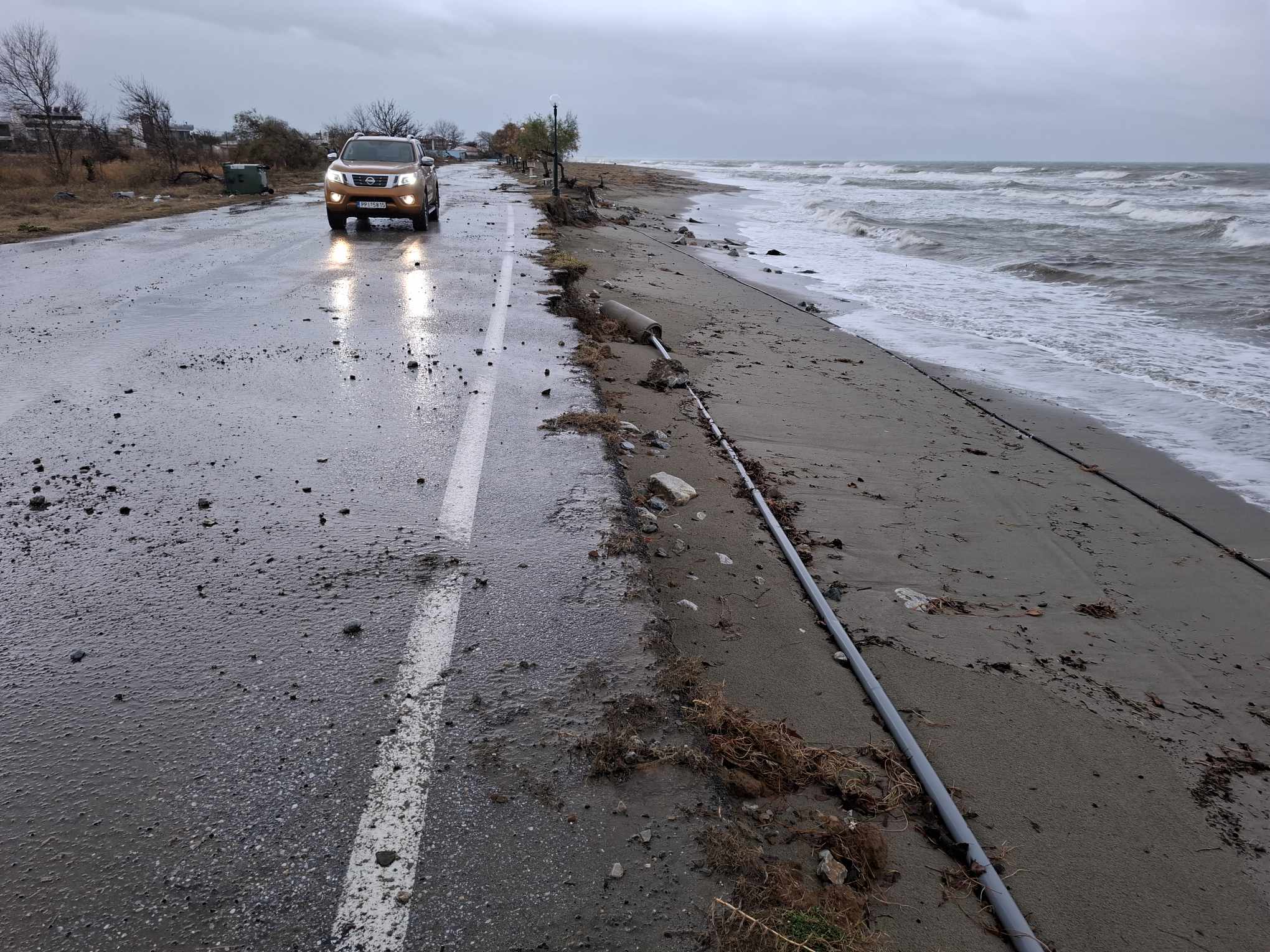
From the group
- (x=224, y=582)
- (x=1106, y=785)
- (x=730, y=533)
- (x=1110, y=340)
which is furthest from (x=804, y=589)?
(x=1110, y=340)

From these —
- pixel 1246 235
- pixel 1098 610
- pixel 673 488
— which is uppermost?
pixel 1246 235

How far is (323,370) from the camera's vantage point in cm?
659

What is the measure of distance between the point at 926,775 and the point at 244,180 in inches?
1214

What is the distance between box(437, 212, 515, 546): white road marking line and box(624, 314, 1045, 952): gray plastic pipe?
5.94ft

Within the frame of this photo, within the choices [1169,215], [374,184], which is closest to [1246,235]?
[1169,215]

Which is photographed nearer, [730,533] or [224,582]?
[224,582]

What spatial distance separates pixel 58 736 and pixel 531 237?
15395 mm

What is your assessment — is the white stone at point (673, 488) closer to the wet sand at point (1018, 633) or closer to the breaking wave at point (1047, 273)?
the wet sand at point (1018, 633)

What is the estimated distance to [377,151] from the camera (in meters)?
16.1

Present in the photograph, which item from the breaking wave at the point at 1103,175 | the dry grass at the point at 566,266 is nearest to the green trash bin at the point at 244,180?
the dry grass at the point at 566,266

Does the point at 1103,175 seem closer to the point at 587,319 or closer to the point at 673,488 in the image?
the point at 587,319

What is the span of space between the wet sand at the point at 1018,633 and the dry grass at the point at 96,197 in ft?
52.6

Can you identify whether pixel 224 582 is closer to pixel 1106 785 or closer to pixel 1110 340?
pixel 1106 785

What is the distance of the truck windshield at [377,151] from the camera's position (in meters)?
15.9
